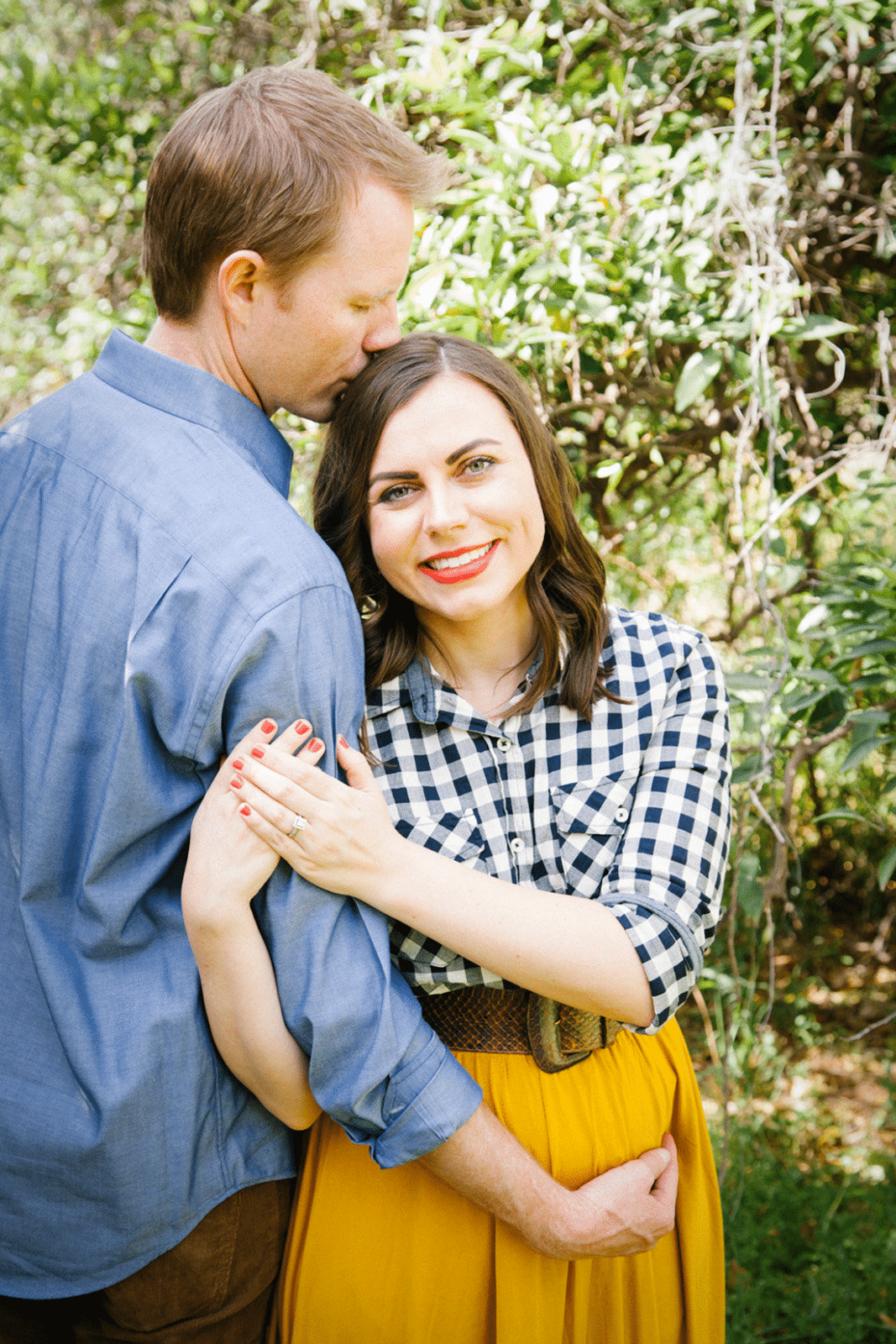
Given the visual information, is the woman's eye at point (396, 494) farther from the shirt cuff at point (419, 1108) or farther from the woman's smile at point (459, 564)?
the shirt cuff at point (419, 1108)

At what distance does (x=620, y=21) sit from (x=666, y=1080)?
2358 millimetres

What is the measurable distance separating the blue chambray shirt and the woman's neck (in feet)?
1.34

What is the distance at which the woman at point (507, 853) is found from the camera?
4.37 feet

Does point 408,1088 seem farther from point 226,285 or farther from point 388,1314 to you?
point 226,285

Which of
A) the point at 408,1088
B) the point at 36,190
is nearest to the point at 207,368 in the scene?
the point at 408,1088

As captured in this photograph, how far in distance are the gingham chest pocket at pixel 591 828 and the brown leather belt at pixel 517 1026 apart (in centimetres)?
17

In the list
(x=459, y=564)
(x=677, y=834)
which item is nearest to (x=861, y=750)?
(x=677, y=834)

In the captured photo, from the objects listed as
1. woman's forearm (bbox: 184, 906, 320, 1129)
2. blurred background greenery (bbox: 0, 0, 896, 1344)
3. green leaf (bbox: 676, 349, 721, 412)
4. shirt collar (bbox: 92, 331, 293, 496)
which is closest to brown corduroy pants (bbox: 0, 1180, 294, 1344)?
woman's forearm (bbox: 184, 906, 320, 1129)

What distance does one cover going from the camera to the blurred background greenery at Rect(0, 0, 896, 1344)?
217 cm

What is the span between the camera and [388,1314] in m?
1.39

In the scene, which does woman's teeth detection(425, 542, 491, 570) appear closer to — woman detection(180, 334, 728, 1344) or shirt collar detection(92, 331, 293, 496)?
woman detection(180, 334, 728, 1344)

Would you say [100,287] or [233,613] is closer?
[233,613]

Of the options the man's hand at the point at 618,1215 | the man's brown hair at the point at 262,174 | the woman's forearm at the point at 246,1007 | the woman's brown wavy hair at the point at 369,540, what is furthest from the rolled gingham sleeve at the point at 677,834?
the man's brown hair at the point at 262,174

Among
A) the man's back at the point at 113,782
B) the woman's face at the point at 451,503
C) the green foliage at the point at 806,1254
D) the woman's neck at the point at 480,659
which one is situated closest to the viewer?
the man's back at the point at 113,782
